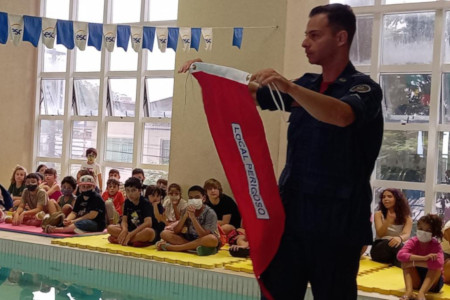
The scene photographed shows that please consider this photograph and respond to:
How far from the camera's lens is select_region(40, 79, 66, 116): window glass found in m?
14.2

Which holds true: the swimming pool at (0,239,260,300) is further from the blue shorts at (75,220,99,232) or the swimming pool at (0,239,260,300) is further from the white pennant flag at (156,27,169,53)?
the white pennant flag at (156,27,169,53)

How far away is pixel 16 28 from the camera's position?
8.84m

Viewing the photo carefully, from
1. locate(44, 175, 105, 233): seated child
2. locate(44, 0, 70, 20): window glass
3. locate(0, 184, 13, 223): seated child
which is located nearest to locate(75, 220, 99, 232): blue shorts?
locate(44, 175, 105, 233): seated child

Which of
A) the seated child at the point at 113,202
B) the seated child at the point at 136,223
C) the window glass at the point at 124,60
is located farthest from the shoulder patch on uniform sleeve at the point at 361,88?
the window glass at the point at 124,60

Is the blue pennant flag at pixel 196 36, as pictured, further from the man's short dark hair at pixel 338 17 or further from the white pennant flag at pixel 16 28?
the man's short dark hair at pixel 338 17

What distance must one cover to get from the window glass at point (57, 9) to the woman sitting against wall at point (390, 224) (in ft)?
28.1

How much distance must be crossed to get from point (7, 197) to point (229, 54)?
433cm

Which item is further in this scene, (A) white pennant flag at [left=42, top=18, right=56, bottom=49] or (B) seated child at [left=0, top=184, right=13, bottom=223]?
(B) seated child at [left=0, top=184, right=13, bottom=223]

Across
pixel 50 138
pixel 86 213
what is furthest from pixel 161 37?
pixel 50 138

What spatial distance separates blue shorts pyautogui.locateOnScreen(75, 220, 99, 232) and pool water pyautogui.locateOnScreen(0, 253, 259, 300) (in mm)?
1161

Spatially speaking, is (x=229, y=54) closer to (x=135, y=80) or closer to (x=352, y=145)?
(x=135, y=80)

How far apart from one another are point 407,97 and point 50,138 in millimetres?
7790

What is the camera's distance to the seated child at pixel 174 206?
9.06m

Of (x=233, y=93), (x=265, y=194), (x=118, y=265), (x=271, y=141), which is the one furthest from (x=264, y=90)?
(x=271, y=141)
